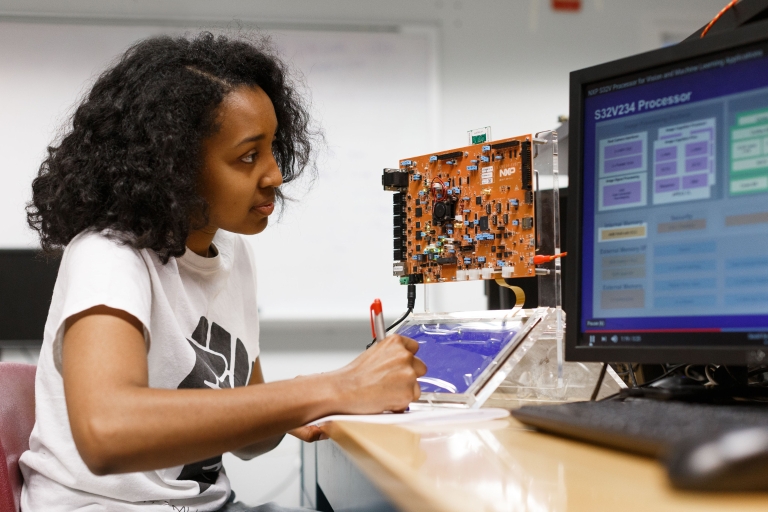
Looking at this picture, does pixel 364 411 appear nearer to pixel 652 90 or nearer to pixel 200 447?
pixel 200 447

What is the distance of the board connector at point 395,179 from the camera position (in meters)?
1.08

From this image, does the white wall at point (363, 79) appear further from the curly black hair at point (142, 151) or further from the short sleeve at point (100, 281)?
the short sleeve at point (100, 281)

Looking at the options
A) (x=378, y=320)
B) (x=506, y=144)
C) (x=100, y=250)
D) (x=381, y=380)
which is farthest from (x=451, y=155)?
(x=100, y=250)

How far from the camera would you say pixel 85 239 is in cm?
89

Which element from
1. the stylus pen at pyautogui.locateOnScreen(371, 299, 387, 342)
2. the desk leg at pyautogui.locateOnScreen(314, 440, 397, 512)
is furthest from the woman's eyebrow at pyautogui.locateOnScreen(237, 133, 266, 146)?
the desk leg at pyautogui.locateOnScreen(314, 440, 397, 512)

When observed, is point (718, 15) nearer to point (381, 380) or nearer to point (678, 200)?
point (678, 200)

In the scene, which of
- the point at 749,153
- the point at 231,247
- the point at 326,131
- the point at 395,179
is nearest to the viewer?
the point at 749,153

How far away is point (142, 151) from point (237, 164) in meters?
0.14

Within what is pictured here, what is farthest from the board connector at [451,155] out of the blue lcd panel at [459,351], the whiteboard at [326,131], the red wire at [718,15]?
the whiteboard at [326,131]

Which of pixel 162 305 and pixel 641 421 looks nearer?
pixel 641 421

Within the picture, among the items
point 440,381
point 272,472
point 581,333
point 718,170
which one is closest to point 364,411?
point 440,381

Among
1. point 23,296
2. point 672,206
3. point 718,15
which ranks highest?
point 718,15

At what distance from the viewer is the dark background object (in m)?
2.38

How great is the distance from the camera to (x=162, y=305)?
94 cm
